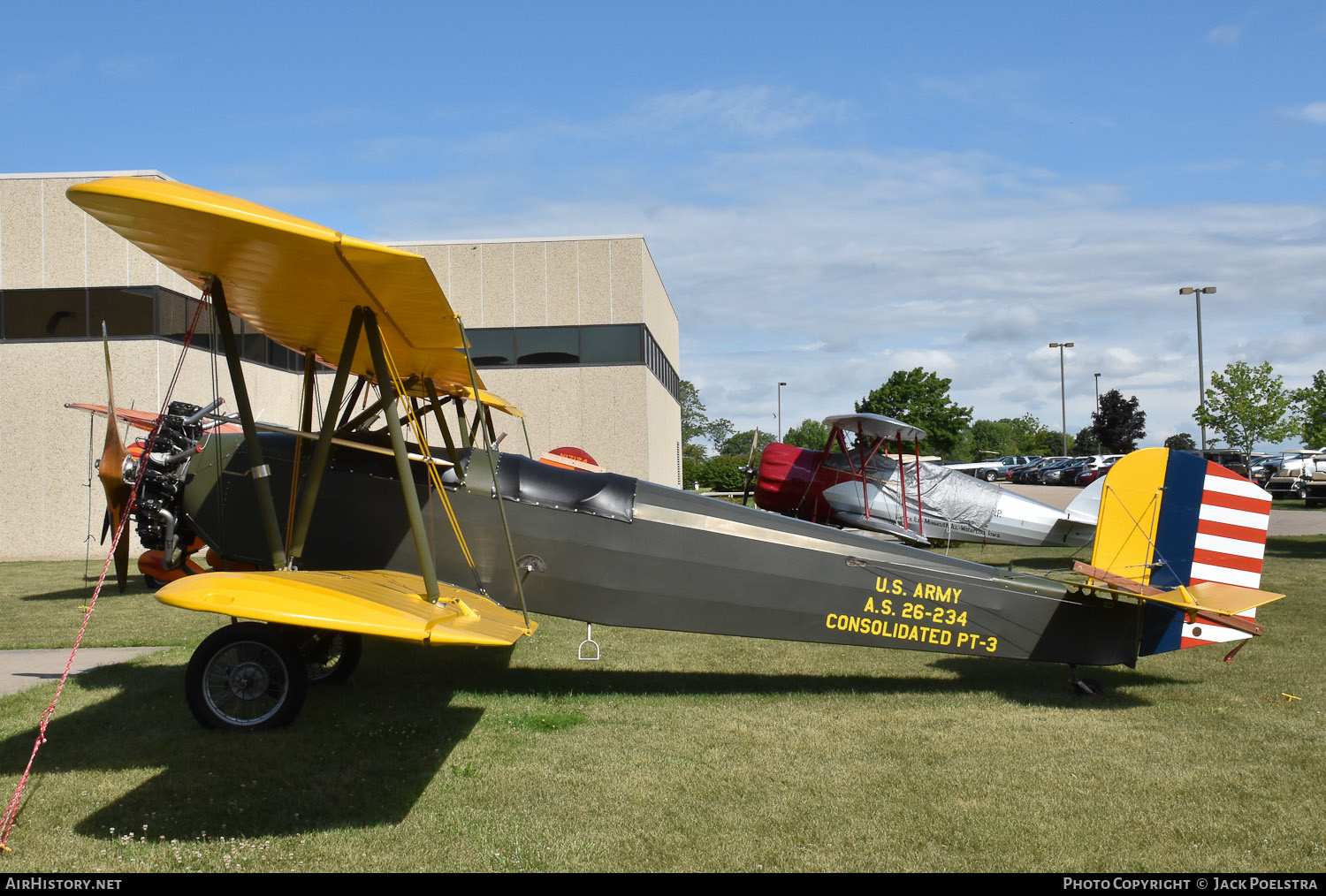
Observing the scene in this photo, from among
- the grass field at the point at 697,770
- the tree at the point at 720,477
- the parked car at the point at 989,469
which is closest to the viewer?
the grass field at the point at 697,770

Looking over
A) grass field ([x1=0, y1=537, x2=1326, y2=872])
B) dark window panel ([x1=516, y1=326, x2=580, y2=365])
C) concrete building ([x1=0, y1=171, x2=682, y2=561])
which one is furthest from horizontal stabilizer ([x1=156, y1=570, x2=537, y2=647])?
dark window panel ([x1=516, y1=326, x2=580, y2=365])

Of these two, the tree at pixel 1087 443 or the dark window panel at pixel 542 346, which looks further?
the tree at pixel 1087 443

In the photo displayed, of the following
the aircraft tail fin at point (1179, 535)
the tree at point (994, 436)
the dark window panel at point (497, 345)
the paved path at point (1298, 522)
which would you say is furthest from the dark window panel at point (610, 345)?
the tree at point (994, 436)

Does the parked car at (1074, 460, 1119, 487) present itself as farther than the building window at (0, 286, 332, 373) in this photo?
Yes

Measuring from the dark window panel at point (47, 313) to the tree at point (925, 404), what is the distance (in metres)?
47.9

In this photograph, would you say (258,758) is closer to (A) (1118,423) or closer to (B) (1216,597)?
(B) (1216,597)

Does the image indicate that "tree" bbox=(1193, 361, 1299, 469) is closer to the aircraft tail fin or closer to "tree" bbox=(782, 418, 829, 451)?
the aircraft tail fin

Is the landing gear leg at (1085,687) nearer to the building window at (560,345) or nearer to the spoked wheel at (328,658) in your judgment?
the spoked wheel at (328,658)

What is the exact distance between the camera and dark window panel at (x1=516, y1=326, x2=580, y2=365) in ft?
69.2

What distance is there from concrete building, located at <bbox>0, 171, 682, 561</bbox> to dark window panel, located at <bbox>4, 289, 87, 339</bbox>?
24 millimetres

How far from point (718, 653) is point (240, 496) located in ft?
13.8

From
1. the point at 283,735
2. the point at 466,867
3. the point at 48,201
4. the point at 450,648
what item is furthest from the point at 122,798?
the point at 48,201

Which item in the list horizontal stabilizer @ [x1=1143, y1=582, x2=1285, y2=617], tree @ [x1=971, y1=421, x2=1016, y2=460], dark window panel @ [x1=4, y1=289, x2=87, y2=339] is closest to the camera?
horizontal stabilizer @ [x1=1143, y1=582, x2=1285, y2=617]

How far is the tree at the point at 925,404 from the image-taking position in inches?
2279
